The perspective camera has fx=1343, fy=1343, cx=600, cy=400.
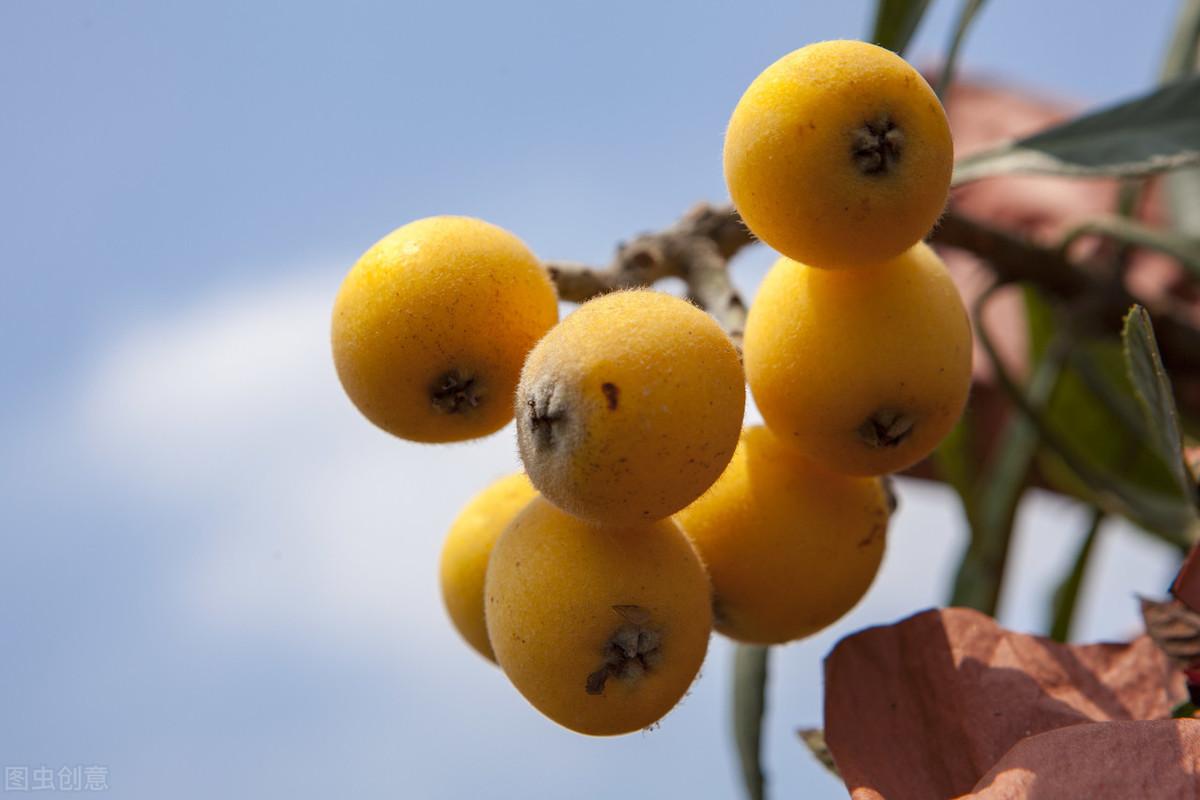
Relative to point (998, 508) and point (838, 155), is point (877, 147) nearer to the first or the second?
point (838, 155)

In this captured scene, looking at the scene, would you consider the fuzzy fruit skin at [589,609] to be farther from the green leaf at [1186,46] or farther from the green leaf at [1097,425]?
the green leaf at [1186,46]

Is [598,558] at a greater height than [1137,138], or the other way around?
[1137,138]

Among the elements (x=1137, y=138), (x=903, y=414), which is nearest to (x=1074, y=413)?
(x=1137, y=138)

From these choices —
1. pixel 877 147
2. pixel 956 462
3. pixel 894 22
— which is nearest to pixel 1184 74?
pixel 894 22

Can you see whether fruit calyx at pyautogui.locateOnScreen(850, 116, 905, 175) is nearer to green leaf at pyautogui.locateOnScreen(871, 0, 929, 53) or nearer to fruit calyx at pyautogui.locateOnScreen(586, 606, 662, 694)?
fruit calyx at pyautogui.locateOnScreen(586, 606, 662, 694)

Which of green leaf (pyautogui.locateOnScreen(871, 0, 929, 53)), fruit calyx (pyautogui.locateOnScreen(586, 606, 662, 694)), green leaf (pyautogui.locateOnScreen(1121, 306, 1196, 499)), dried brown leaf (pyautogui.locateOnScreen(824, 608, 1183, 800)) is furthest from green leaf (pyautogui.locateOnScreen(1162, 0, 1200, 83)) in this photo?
fruit calyx (pyautogui.locateOnScreen(586, 606, 662, 694))

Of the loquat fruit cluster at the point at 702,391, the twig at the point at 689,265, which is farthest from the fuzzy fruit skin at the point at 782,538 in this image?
the twig at the point at 689,265

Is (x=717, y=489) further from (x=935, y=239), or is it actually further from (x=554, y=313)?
(x=935, y=239)
